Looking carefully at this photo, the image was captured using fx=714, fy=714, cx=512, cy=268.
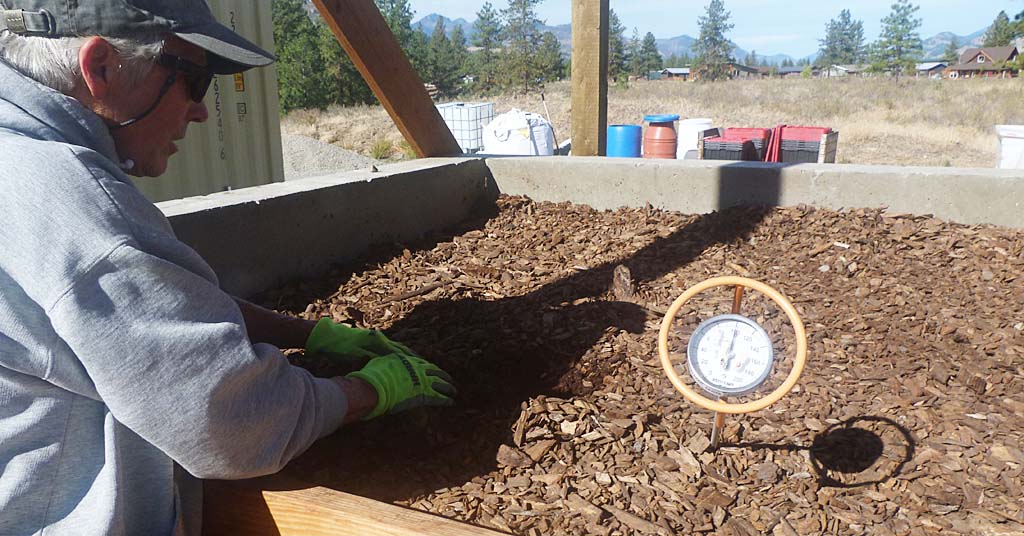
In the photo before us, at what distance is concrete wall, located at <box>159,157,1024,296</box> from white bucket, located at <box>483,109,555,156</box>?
274 inches

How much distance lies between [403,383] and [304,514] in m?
0.53

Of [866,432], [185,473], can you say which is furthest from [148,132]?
[866,432]

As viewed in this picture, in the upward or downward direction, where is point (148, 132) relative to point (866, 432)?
upward

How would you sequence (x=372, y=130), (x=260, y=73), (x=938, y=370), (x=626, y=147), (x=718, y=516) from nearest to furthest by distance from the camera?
1. (x=718, y=516)
2. (x=938, y=370)
3. (x=260, y=73)
4. (x=626, y=147)
5. (x=372, y=130)

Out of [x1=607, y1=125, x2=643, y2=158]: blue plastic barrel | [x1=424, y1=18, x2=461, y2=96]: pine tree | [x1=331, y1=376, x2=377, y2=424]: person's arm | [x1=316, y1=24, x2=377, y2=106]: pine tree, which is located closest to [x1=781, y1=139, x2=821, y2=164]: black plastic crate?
[x1=607, y1=125, x2=643, y2=158]: blue plastic barrel

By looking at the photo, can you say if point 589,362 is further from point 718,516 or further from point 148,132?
point 148,132

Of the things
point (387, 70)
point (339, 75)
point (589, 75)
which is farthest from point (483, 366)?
point (339, 75)

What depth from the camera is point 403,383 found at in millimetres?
1939

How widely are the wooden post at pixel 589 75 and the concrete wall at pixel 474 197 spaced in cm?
39

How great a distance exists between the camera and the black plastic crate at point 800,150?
8.80 metres

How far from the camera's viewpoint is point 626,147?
975 cm

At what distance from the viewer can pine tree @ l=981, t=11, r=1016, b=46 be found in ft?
269

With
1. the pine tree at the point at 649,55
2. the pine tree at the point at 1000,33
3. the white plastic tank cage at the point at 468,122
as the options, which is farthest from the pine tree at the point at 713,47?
the white plastic tank cage at the point at 468,122

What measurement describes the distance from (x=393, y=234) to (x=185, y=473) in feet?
8.45
